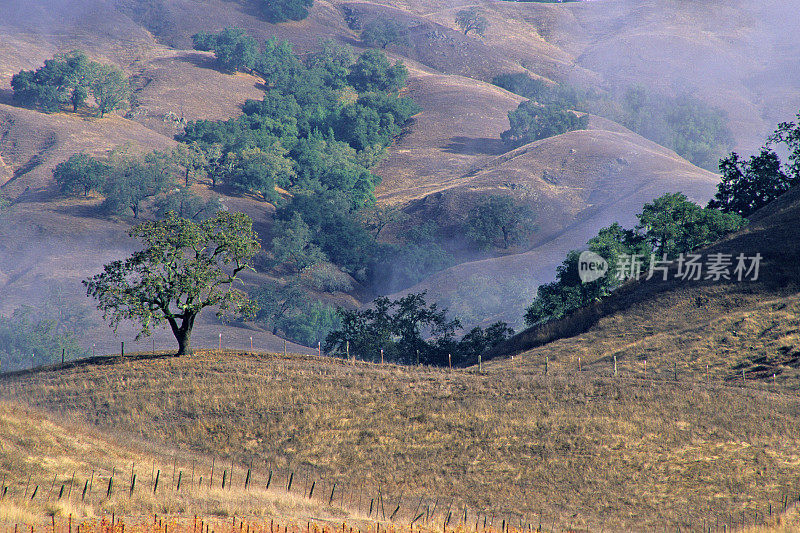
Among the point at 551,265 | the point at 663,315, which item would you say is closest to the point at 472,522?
the point at 663,315

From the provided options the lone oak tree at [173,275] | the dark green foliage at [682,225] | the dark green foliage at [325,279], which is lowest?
the lone oak tree at [173,275]

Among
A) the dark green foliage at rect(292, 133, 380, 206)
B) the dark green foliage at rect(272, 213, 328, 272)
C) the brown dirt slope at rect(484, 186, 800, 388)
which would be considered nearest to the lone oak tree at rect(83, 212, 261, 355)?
the brown dirt slope at rect(484, 186, 800, 388)

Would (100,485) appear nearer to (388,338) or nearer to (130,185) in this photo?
(388,338)

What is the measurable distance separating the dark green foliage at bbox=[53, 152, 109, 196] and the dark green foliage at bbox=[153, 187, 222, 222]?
11.7 metres

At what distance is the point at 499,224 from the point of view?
152m

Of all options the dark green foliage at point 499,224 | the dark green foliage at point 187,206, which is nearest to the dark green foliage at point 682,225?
the dark green foliage at point 499,224

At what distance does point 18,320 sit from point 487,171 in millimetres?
108386

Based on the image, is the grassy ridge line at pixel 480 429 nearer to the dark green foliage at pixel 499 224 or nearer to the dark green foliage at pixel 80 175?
the dark green foliage at pixel 499 224

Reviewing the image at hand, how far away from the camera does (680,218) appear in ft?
258

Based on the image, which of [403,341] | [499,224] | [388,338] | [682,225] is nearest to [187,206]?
[499,224]

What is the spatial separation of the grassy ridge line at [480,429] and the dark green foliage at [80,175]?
107 m

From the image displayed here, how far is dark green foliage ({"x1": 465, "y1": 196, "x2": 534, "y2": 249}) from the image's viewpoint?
152250mm

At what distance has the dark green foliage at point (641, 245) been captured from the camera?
243ft

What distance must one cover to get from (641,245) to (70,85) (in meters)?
154
